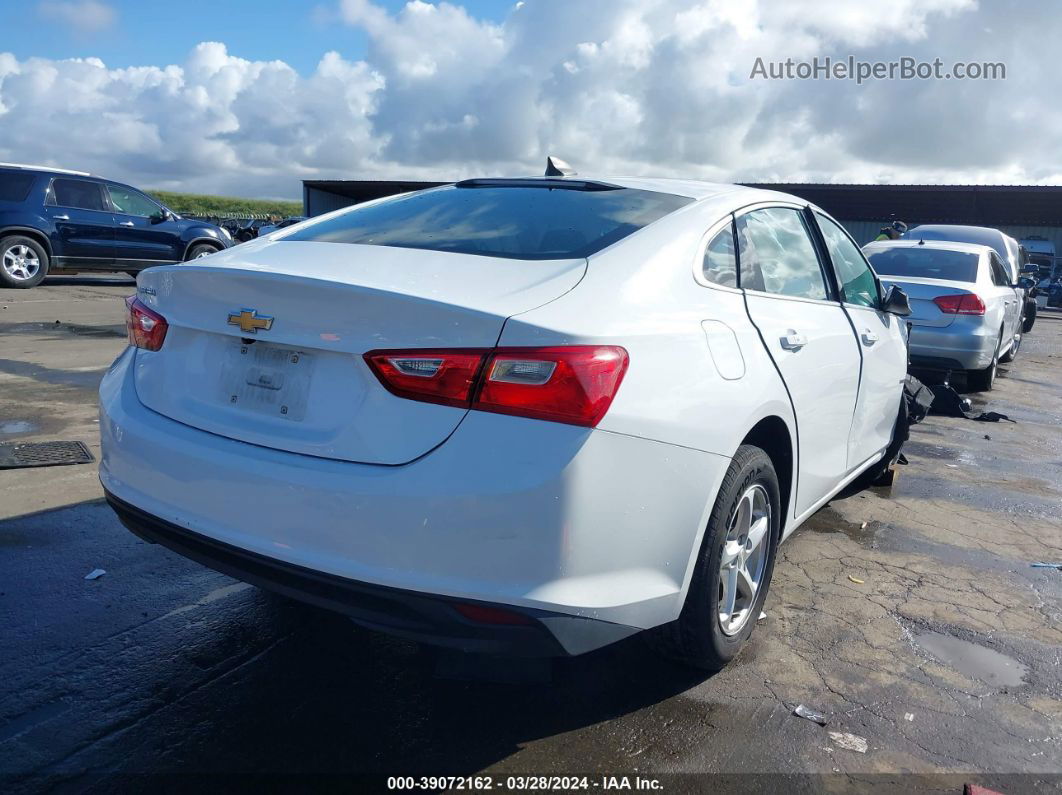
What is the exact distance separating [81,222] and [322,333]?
1488cm

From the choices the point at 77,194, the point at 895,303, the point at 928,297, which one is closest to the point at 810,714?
the point at 895,303

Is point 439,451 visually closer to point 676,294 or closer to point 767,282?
point 676,294

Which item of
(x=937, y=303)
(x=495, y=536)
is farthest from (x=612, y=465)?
(x=937, y=303)

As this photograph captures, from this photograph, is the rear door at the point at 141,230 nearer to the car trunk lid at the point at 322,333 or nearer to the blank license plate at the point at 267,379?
the car trunk lid at the point at 322,333

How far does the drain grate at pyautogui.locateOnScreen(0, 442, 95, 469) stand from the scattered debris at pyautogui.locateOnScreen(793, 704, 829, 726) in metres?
4.02

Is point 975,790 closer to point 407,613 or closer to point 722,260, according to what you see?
point 407,613

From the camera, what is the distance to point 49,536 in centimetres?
405

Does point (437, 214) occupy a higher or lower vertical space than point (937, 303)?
higher

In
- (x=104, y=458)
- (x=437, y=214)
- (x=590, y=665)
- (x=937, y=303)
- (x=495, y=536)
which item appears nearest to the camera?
(x=495, y=536)

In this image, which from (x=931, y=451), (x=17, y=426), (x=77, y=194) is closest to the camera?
(x=17, y=426)

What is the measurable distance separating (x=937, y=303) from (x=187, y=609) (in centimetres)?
789

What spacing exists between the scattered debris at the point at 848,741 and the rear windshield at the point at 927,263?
24.6ft

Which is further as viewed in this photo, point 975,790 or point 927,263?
point 927,263

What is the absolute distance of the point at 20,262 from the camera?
14.9 meters
